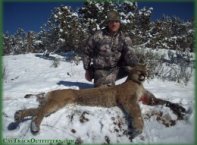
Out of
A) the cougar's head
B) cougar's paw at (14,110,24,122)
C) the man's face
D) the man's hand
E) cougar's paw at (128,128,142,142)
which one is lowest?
cougar's paw at (128,128,142,142)

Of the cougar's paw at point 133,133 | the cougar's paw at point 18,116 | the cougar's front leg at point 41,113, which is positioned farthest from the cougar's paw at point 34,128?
the cougar's paw at point 133,133

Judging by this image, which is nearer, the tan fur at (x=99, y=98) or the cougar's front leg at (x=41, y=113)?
the cougar's front leg at (x=41, y=113)

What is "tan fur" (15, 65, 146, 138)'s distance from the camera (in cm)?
632

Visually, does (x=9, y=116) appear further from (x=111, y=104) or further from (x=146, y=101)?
(x=146, y=101)

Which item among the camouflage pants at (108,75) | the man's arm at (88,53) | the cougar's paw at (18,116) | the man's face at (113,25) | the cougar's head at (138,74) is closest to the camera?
the cougar's paw at (18,116)

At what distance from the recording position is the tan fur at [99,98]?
249 inches

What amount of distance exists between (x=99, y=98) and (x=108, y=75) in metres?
1.79

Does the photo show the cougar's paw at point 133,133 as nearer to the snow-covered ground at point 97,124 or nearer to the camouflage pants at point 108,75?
the snow-covered ground at point 97,124

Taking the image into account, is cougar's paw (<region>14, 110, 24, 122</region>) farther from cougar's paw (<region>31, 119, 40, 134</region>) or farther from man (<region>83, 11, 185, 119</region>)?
man (<region>83, 11, 185, 119</region>)

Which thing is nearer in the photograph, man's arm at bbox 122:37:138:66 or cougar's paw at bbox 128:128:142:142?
cougar's paw at bbox 128:128:142:142

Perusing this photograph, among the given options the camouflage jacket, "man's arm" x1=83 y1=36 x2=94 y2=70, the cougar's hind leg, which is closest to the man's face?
the camouflage jacket

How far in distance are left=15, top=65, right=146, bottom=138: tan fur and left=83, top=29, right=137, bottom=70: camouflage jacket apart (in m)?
1.32

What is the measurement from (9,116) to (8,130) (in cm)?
46

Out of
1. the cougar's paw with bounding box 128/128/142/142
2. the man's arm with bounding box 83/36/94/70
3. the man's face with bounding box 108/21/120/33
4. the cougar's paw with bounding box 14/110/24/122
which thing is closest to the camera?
the cougar's paw with bounding box 128/128/142/142
